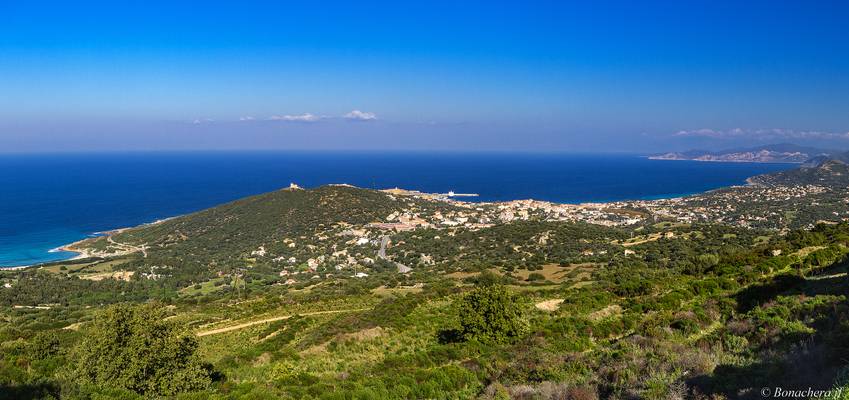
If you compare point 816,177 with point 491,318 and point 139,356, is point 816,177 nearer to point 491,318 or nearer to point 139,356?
point 491,318

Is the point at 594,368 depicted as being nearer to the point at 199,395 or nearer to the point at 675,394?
the point at 675,394

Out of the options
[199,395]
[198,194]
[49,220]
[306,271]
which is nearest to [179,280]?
[306,271]

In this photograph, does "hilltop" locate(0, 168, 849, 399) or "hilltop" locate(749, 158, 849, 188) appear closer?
"hilltop" locate(0, 168, 849, 399)

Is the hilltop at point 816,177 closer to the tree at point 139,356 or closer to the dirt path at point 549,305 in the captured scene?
the dirt path at point 549,305

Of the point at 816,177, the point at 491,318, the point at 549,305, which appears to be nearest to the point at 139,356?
the point at 491,318

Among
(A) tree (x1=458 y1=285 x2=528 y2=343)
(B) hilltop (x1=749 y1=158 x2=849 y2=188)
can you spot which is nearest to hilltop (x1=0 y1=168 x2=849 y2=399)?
(A) tree (x1=458 y1=285 x2=528 y2=343)

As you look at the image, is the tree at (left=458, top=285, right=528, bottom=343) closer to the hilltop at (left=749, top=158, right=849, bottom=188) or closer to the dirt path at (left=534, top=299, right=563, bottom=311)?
the dirt path at (left=534, top=299, right=563, bottom=311)

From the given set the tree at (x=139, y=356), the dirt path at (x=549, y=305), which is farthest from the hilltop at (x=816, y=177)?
the tree at (x=139, y=356)
